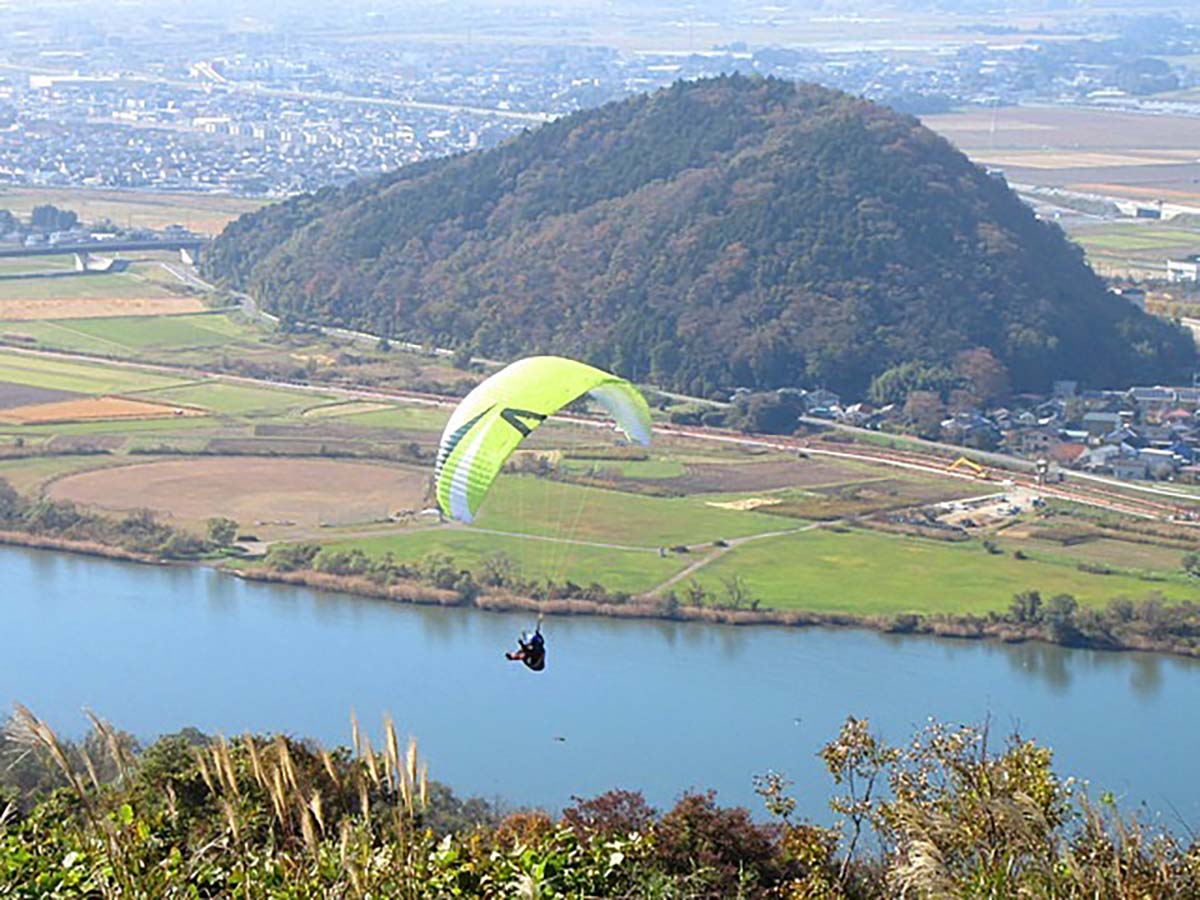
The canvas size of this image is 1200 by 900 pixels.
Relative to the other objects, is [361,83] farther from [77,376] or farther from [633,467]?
[633,467]

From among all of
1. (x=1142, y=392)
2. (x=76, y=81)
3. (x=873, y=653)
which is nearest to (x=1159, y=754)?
(x=873, y=653)

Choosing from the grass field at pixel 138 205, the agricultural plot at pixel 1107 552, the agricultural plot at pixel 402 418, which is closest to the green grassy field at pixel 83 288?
the grass field at pixel 138 205

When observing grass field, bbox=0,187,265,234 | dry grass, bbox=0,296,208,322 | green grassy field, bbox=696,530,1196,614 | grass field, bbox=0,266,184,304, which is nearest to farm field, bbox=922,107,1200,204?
grass field, bbox=0,187,265,234

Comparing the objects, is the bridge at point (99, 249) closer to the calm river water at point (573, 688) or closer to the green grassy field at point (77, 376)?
the green grassy field at point (77, 376)

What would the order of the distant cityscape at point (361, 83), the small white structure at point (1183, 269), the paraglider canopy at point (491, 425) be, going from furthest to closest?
1. the distant cityscape at point (361, 83)
2. the small white structure at point (1183, 269)
3. the paraglider canopy at point (491, 425)

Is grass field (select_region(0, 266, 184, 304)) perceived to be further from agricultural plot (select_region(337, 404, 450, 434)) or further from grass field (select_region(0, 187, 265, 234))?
agricultural plot (select_region(337, 404, 450, 434))

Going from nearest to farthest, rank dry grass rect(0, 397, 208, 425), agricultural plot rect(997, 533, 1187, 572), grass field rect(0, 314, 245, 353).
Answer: agricultural plot rect(997, 533, 1187, 572) → dry grass rect(0, 397, 208, 425) → grass field rect(0, 314, 245, 353)
